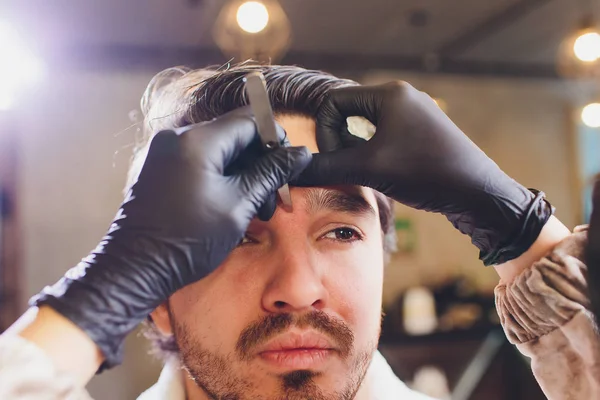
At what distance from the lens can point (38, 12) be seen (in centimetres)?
337

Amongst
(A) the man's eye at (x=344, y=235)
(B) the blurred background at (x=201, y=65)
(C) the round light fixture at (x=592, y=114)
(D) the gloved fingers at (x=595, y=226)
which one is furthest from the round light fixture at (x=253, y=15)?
(C) the round light fixture at (x=592, y=114)

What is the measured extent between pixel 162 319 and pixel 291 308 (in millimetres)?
423

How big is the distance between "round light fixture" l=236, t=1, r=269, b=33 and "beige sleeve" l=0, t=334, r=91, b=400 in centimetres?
216

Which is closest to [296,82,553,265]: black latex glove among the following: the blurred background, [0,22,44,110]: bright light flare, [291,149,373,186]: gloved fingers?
[291,149,373,186]: gloved fingers

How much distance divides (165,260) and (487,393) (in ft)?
13.1

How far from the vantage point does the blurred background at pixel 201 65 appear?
3588mm

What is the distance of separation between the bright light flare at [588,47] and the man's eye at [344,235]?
2702 millimetres

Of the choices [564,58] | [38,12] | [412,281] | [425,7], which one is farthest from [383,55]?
[38,12]

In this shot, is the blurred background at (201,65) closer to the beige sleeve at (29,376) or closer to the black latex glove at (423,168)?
the black latex glove at (423,168)

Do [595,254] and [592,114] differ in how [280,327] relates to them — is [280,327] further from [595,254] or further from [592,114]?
[592,114]

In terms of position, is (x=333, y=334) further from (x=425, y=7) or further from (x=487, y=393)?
(x=487, y=393)

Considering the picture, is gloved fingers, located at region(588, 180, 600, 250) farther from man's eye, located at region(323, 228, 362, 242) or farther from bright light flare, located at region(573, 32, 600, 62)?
bright light flare, located at region(573, 32, 600, 62)

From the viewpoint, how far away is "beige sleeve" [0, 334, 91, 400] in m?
0.75

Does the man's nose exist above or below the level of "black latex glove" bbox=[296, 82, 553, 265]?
below
